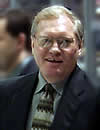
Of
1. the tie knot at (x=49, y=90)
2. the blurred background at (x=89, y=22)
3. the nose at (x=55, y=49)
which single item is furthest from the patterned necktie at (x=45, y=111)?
the blurred background at (x=89, y=22)

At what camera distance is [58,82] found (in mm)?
1370

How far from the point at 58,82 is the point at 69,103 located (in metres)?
0.08

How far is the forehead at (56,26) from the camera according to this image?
133 centimetres

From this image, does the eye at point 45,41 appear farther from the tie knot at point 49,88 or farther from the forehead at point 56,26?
the tie knot at point 49,88

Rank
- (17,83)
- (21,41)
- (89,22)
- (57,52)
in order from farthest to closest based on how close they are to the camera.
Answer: (89,22) → (21,41) → (17,83) → (57,52)

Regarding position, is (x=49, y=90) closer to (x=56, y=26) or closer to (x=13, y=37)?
(x=56, y=26)

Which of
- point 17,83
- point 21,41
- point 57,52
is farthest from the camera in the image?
point 21,41

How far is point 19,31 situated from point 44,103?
1412mm

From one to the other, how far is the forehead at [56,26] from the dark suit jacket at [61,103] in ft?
0.48

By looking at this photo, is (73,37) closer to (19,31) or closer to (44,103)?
(44,103)

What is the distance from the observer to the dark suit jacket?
1.31m

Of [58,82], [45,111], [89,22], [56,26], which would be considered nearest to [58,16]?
[56,26]

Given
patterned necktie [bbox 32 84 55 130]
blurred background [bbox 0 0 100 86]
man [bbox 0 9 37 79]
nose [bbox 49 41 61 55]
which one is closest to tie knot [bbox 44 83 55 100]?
patterned necktie [bbox 32 84 55 130]

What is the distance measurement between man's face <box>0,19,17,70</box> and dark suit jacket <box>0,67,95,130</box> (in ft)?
Result: 4.04
